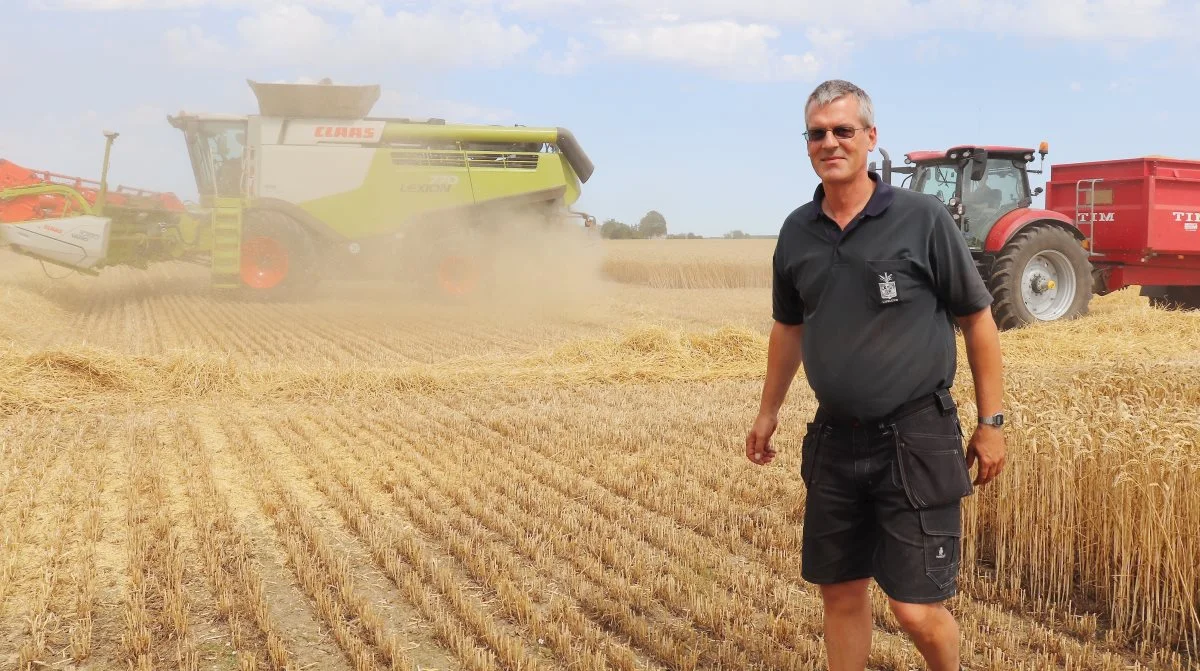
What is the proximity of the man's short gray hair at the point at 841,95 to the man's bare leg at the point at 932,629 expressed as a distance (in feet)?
3.98

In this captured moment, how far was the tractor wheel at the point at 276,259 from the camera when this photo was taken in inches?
613

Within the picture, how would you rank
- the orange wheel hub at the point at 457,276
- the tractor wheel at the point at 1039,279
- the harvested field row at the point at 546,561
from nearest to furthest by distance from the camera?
the harvested field row at the point at 546,561 → the tractor wheel at the point at 1039,279 → the orange wheel hub at the point at 457,276

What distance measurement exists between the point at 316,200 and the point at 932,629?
47.9ft

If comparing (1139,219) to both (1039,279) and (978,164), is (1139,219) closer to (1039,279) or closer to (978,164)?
(1039,279)

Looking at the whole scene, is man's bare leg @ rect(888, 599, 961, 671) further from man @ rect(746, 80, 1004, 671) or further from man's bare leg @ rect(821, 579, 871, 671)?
man's bare leg @ rect(821, 579, 871, 671)

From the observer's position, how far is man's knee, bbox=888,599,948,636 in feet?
8.30

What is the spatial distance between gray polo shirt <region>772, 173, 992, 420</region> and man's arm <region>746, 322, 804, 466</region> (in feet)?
0.92

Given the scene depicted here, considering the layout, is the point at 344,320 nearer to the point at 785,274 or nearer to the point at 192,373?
the point at 192,373

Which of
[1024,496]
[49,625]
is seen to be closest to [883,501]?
[1024,496]

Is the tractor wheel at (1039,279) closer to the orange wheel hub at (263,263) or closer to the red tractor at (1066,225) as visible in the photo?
the red tractor at (1066,225)

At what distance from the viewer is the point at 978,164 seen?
1089cm

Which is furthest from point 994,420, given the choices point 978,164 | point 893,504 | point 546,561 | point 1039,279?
point 1039,279

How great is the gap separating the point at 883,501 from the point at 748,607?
1361 millimetres

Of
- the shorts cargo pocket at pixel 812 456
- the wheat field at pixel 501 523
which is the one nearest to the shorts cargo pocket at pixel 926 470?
the shorts cargo pocket at pixel 812 456
